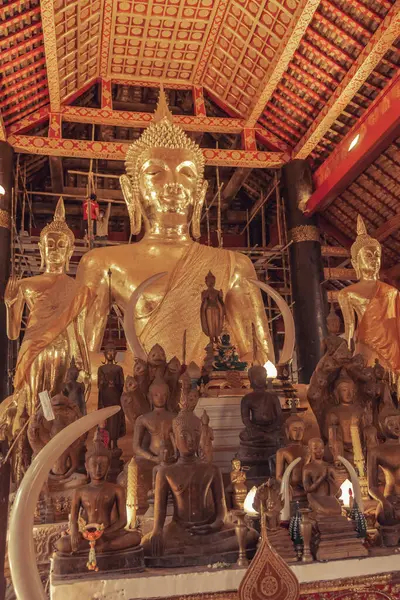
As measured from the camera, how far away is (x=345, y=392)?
285 cm

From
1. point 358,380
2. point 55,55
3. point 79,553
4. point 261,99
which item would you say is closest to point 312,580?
point 79,553

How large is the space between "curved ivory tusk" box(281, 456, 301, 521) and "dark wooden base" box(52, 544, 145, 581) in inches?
22.7

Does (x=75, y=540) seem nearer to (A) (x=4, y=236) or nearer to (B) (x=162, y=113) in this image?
(B) (x=162, y=113)

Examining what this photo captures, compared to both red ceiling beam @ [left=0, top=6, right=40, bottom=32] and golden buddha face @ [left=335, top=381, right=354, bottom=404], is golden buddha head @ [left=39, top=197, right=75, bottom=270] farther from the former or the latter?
red ceiling beam @ [left=0, top=6, right=40, bottom=32]

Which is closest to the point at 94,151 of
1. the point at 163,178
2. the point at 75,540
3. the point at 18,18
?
the point at 18,18

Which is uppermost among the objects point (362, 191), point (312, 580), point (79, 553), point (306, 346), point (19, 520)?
point (362, 191)

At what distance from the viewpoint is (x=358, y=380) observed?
9.76 feet

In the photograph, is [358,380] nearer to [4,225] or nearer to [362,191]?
[4,225]

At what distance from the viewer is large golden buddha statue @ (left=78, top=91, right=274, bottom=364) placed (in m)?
3.97

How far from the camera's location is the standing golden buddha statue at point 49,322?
11.2ft

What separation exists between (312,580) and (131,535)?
0.58 meters

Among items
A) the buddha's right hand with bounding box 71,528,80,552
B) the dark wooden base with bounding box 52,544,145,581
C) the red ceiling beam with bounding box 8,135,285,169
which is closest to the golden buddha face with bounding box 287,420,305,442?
the dark wooden base with bounding box 52,544,145,581

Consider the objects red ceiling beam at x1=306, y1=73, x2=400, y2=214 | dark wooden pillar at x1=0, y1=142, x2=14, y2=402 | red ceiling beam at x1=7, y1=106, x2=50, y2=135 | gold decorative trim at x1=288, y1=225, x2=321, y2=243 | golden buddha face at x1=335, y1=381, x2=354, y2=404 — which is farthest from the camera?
gold decorative trim at x1=288, y1=225, x2=321, y2=243

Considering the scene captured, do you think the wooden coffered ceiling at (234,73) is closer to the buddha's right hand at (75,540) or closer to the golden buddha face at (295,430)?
the golden buddha face at (295,430)
